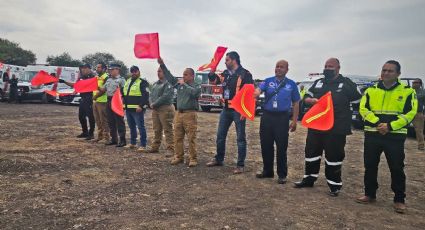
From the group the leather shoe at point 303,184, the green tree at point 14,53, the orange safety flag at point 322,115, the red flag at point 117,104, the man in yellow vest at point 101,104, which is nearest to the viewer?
the orange safety flag at point 322,115

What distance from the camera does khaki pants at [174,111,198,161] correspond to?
6.46 meters

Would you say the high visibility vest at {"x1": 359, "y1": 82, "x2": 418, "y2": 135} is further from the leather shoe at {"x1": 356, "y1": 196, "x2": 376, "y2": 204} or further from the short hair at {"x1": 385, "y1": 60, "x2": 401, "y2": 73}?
the leather shoe at {"x1": 356, "y1": 196, "x2": 376, "y2": 204}

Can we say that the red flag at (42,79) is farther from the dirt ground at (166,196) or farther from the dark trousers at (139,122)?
the dark trousers at (139,122)

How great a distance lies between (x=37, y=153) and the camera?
7047 mm

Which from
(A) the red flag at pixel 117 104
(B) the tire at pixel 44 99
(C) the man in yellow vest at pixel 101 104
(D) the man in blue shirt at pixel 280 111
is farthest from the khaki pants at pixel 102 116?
(B) the tire at pixel 44 99

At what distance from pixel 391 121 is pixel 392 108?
0.55ft

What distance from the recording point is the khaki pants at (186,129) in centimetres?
646

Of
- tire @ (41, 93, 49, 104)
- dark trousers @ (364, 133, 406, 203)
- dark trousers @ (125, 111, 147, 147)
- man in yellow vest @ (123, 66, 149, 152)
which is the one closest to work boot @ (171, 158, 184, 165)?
man in yellow vest @ (123, 66, 149, 152)

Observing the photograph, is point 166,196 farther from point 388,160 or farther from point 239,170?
point 388,160

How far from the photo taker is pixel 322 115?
4930mm

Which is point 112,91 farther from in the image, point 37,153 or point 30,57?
point 30,57

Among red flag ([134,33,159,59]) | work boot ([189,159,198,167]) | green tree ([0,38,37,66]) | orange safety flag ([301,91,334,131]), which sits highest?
green tree ([0,38,37,66])

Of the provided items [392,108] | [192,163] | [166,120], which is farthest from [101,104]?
[392,108]

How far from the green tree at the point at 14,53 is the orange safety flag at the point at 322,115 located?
50315mm
